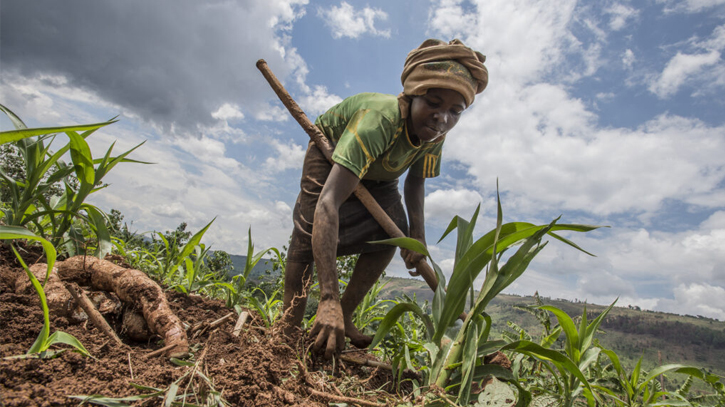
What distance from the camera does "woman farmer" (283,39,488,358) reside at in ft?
5.31

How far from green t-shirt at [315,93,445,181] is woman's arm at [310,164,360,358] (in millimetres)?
86

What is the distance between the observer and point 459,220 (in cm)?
151

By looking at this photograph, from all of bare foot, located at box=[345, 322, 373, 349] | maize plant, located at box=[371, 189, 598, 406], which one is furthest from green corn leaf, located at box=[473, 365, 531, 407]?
bare foot, located at box=[345, 322, 373, 349]

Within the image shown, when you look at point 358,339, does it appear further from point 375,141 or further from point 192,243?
point 192,243

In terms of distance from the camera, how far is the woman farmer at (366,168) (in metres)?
1.62

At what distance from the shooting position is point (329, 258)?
161 centimetres

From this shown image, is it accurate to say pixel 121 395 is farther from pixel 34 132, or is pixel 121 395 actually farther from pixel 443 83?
pixel 443 83

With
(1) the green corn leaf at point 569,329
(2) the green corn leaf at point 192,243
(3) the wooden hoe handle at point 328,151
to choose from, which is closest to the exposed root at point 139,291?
(2) the green corn leaf at point 192,243

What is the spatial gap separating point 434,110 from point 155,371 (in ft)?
5.19

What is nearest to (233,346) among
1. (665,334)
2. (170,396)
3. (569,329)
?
(170,396)

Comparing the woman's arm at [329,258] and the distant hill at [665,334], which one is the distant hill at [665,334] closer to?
the distant hill at [665,334]

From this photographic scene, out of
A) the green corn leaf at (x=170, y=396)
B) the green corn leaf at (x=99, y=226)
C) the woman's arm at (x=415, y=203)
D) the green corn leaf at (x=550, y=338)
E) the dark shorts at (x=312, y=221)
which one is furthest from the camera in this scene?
the woman's arm at (x=415, y=203)

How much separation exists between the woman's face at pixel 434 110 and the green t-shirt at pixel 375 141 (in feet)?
0.31

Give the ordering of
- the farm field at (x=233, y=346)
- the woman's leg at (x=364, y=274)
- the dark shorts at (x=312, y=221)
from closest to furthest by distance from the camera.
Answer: the farm field at (x=233, y=346) → the dark shorts at (x=312, y=221) → the woman's leg at (x=364, y=274)
